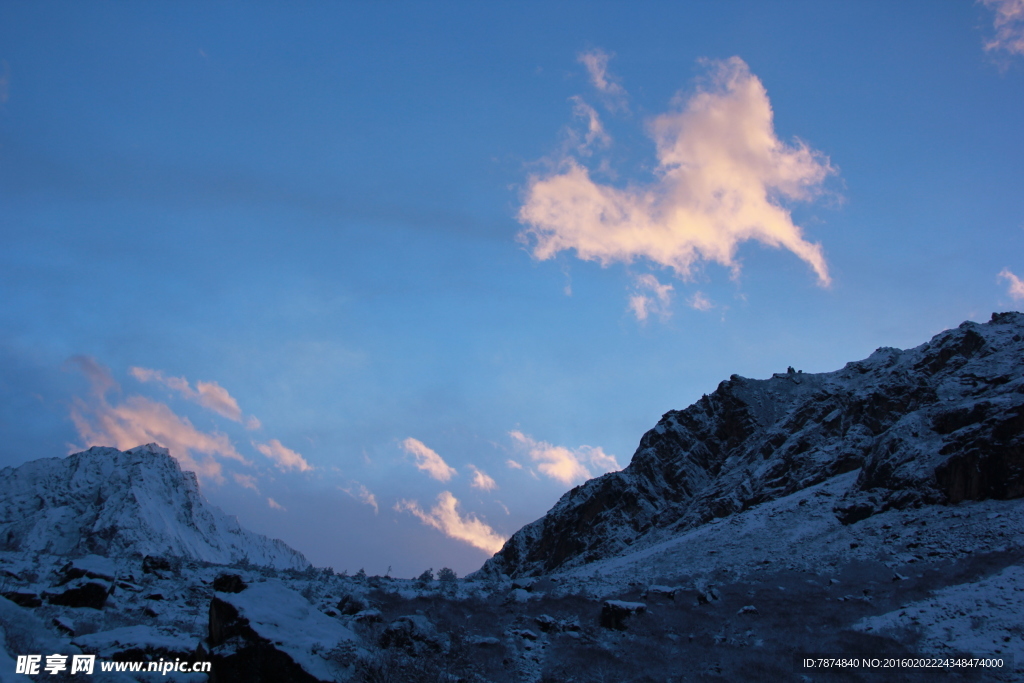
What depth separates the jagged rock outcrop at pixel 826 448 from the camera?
43.6 meters

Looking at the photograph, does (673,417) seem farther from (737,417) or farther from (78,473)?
(78,473)

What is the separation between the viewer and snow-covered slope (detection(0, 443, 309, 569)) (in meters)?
103

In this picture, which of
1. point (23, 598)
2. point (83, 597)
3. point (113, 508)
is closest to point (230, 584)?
point (83, 597)

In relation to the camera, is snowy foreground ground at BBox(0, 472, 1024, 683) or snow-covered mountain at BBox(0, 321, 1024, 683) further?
snow-covered mountain at BBox(0, 321, 1024, 683)

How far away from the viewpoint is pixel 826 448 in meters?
63.9

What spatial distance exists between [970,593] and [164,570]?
30346 mm

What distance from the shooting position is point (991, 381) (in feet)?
175

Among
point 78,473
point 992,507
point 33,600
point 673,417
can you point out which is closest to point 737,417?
point 673,417

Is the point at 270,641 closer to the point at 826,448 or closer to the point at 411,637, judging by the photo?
the point at 411,637

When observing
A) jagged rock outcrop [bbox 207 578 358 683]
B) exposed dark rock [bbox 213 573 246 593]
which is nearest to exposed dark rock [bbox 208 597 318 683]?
jagged rock outcrop [bbox 207 578 358 683]

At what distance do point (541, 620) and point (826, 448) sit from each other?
5520 cm

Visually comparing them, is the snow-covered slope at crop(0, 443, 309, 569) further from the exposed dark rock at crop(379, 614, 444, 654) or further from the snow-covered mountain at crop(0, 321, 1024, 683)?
the exposed dark rock at crop(379, 614, 444, 654)

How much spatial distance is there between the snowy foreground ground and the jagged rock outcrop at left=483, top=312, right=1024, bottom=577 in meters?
9.93

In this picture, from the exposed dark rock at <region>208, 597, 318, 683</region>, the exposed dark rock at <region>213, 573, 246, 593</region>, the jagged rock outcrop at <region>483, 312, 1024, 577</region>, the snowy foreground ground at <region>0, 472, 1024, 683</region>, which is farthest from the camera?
the jagged rock outcrop at <region>483, 312, 1024, 577</region>
